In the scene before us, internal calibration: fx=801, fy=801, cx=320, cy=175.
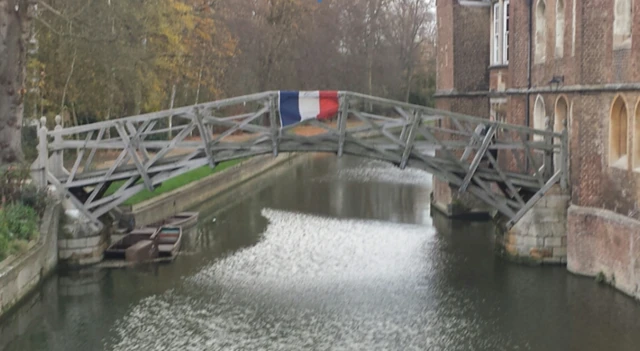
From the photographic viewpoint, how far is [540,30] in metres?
19.1

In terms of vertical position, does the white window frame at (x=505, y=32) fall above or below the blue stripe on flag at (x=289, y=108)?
above

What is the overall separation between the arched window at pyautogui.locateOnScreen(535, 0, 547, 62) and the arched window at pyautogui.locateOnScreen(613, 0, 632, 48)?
413 centimetres

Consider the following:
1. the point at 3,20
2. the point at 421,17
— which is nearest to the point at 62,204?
the point at 3,20

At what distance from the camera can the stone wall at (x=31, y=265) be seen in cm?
1386

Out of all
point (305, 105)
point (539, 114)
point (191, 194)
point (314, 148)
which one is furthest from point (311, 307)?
point (191, 194)

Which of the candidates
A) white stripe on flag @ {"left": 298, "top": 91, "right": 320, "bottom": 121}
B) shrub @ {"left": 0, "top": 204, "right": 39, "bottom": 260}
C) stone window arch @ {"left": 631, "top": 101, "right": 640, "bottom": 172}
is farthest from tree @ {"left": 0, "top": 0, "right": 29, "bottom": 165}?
stone window arch @ {"left": 631, "top": 101, "right": 640, "bottom": 172}

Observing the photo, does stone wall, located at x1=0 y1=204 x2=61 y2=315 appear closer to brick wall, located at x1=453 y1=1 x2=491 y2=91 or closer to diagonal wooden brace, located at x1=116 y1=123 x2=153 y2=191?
diagonal wooden brace, located at x1=116 y1=123 x2=153 y2=191

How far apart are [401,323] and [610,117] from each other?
570 cm

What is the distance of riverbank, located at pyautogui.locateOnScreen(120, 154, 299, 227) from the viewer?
905 inches

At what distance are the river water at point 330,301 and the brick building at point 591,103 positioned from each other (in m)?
0.89

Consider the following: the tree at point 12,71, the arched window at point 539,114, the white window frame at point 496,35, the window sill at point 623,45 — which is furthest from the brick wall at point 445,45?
the tree at point 12,71

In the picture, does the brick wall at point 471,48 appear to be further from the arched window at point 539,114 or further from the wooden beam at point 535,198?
the wooden beam at point 535,198

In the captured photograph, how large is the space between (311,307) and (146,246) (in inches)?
208

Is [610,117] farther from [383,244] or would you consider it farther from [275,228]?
[275,228]
